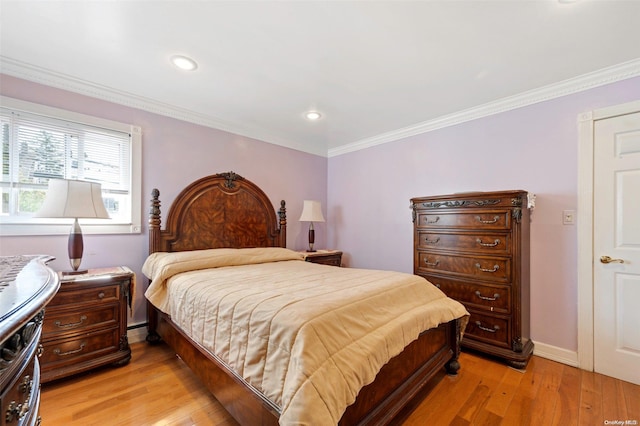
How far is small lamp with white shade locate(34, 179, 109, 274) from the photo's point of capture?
6.39ft

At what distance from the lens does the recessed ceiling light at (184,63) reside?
203cm

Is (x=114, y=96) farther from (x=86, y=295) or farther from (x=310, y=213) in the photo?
(x=310, y=213)

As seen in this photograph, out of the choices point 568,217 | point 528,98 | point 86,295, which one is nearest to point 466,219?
point 568,217

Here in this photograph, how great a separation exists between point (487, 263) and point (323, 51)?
220 centimetres

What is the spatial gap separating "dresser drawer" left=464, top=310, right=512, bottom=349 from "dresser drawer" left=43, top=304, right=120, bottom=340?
3.03 m

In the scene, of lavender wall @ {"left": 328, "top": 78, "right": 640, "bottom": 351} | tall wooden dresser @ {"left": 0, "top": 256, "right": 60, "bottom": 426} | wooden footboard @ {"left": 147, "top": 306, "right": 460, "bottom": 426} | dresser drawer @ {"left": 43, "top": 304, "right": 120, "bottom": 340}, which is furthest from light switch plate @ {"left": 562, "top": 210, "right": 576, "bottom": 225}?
dresser drawer @ {"left": 43, "top": 304, "right": 120, "bottom": 340}

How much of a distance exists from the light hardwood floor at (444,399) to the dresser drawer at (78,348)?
16 centimetres

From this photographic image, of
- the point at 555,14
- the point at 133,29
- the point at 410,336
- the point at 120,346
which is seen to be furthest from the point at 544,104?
the point at 120,346

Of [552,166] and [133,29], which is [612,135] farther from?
[133,29]

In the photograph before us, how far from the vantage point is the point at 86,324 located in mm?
2037

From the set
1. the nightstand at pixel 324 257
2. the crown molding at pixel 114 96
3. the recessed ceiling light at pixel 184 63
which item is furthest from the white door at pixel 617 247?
the crown molding at pixel 114 96

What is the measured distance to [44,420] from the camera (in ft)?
5.15

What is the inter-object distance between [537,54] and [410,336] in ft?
7.18

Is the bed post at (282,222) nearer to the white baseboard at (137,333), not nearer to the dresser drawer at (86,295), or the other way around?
the white baseboard at (137,333)
